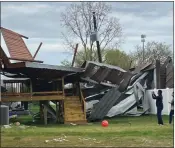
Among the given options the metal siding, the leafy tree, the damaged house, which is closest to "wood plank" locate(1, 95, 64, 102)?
the damaged house

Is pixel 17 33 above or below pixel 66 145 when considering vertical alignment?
above

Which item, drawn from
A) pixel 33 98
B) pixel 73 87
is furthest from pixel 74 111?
pixel 73 87

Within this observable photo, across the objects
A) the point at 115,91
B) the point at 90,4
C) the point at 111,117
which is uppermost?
the point at 90,4

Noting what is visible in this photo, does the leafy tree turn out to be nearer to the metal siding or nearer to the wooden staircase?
the metal siding

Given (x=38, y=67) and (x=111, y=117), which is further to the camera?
(x=111, y=117)

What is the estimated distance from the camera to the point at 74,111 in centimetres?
2647

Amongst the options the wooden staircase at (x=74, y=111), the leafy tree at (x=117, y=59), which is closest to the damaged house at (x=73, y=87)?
the wooden staircase at (x=74, y=111)

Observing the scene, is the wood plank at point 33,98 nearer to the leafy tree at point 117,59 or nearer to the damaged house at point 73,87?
the damaged house at point 73,87

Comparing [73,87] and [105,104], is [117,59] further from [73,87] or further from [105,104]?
[105,104]

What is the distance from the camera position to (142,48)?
6569cm

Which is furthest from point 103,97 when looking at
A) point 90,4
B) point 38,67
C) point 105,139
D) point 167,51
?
point 167,51

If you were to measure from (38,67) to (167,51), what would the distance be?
140ft

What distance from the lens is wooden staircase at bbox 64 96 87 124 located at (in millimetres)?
25891

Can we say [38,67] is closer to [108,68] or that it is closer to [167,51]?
[108,68]
